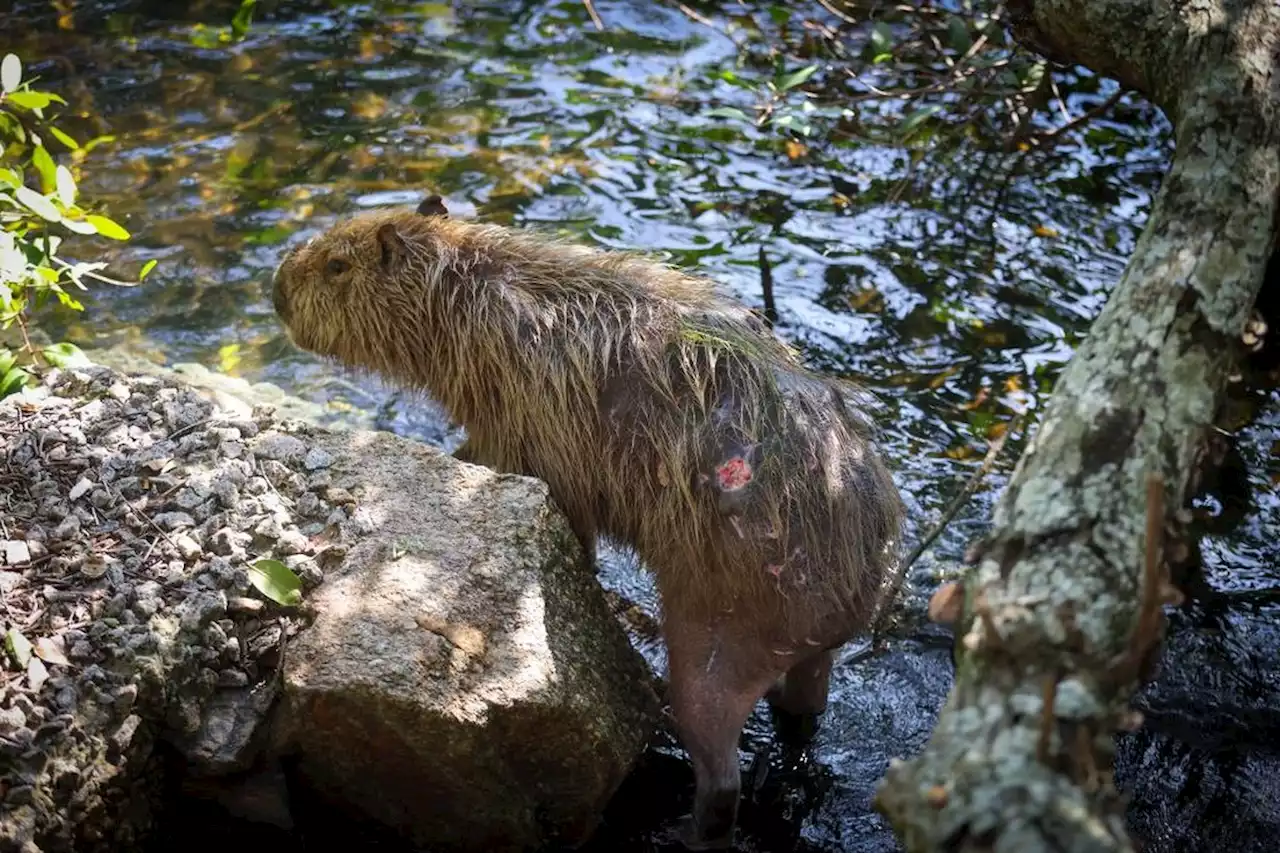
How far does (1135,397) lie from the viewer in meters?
2.25

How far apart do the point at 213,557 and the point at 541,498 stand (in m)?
0.85

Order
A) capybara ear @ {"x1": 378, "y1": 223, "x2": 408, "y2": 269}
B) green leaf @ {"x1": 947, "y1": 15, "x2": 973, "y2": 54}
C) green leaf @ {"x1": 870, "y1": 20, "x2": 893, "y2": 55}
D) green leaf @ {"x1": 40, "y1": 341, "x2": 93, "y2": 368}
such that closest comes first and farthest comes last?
green leaf @ {"x1": 40, "y1": 341, "x2": 93, "y2": 368} < capybara ear @ {"x1": 378, "y1": 223, "x2": 408, "y2": 269} < green leaf @ {"x1": 947, "y1": 15, "x2": 973, "y2": 54} < green leaf @ {"x1": 870, "y1": 20, "x2": 893, "y2": 55}

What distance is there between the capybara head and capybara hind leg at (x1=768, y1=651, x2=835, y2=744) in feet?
5.32

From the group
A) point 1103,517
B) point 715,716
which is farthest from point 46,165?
point 1103,517

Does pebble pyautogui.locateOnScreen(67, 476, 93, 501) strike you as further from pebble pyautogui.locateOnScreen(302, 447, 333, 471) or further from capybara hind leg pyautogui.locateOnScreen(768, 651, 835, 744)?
capybara hind leg pyautogui.locateOnScreen(768, 651, 835, 744)

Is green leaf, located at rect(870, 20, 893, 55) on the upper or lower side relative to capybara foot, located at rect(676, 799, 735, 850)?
upper

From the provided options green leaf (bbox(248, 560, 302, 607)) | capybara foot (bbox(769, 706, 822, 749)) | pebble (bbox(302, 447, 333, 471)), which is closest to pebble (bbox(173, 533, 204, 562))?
→ green leaf (bbox(248, 560, 302, 607))

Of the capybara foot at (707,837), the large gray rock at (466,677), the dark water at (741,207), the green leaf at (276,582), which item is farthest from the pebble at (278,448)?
the capybara foot at (707,837)

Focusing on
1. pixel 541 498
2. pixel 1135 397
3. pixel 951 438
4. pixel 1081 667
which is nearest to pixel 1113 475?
pixel 1135 397

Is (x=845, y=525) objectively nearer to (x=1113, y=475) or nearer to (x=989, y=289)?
(x=1113, y=475)

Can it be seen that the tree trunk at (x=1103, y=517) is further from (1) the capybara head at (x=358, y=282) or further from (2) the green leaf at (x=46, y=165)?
(2) the green leaf at (x=46, y=165)

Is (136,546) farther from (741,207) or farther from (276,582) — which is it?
(741,207)

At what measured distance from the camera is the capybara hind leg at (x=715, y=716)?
133 inches

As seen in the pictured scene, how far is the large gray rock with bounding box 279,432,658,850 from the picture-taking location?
9.82ft
